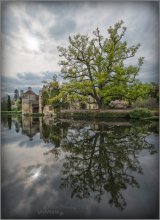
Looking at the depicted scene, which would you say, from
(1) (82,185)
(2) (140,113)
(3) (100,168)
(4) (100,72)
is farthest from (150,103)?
(1) (82,185)

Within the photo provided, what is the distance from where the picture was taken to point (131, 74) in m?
7.97

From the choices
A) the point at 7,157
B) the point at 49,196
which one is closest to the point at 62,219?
the point at 49,196

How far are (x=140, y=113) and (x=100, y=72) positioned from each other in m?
2.45

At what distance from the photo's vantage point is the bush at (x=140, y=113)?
25.0ft

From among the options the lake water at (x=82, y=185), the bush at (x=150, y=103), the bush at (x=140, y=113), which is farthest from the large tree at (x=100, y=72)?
the lake water at (x=82, y=185)

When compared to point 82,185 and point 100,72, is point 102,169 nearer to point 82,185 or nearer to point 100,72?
point 82,185

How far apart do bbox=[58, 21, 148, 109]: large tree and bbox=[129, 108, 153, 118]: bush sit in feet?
2.26

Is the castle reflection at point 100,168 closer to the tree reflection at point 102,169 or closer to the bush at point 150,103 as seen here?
the tree reflection at point 102,169

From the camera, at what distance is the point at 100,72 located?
837 centimetres

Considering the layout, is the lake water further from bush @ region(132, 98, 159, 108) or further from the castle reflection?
bush @ region(132, 98, 159, 108)

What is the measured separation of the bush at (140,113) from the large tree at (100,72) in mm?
690

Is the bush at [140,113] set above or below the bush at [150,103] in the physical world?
below

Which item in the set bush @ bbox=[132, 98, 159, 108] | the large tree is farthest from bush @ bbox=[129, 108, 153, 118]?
the large tree

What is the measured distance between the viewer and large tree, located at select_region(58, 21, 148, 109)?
7.89m
